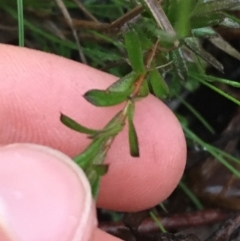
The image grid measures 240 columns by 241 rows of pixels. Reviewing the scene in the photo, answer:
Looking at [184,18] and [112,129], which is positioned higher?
[184,18]

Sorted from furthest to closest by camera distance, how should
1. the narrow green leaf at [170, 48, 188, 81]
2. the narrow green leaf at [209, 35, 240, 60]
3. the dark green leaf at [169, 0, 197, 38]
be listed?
the narrow green leaf at [209, 35, 240, 60] → the narrow green leaf at [170, 48, 188, 81] → the dark green leaf at [169, 0, 197, 38]

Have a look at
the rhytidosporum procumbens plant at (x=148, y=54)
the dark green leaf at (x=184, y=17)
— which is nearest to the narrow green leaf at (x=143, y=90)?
the rhytidosporum procumbens plant at (x=148, y=54)

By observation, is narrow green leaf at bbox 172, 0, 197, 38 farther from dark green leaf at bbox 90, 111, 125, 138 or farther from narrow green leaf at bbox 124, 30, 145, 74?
dark green leaf at bbox 90, 111, 125, 138

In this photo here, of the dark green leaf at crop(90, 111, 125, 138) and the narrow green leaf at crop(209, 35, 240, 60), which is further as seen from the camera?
the narrow green leaf at crop(209, 35, 240, 60)

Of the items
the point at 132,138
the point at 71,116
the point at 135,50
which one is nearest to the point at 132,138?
the point at 132,138

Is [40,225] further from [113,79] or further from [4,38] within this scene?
[4,38]

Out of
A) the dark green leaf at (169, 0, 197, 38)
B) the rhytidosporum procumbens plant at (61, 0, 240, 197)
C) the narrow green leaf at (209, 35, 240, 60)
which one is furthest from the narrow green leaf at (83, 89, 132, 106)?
the narrow green leaf at (209, 35, 240, 60)

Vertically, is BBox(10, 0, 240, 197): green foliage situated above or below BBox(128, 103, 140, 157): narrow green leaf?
above

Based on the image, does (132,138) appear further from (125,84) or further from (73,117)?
(73,117)
